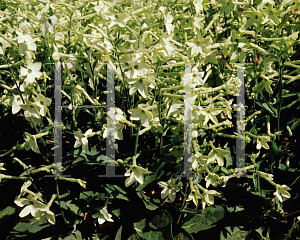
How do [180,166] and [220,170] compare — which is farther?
[220,170]

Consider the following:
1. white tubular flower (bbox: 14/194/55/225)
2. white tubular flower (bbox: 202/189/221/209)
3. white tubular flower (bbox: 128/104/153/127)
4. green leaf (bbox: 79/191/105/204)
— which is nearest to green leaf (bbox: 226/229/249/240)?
white tubular flower (bbox: 202/189/221/209)

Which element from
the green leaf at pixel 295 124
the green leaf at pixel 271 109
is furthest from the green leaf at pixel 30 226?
the green leaf at pixel 295 124

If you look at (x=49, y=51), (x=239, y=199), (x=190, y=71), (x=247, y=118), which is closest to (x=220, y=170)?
(x=239, y=199)

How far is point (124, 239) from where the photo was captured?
1.67 metres

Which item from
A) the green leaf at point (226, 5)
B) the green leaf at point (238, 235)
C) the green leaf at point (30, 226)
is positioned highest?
the green leaf at point (226, 5)

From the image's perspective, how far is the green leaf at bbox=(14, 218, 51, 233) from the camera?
1538 millimetres

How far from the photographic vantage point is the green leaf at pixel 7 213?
5.32 feet

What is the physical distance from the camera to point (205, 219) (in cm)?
161

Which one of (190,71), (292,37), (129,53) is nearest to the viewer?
(129,53)

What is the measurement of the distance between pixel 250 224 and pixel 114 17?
1423 millimetres

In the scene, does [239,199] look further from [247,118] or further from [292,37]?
[292,37]

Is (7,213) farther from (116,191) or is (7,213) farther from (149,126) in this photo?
(149,126)

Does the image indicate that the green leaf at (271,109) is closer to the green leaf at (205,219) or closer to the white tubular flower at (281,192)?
the white tubular flower at (281,192)

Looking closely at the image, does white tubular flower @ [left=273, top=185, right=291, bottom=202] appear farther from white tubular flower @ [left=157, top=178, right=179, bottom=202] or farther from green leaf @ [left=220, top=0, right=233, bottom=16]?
green leaf @ [left=220, top=0, right=233, bottom=16]
